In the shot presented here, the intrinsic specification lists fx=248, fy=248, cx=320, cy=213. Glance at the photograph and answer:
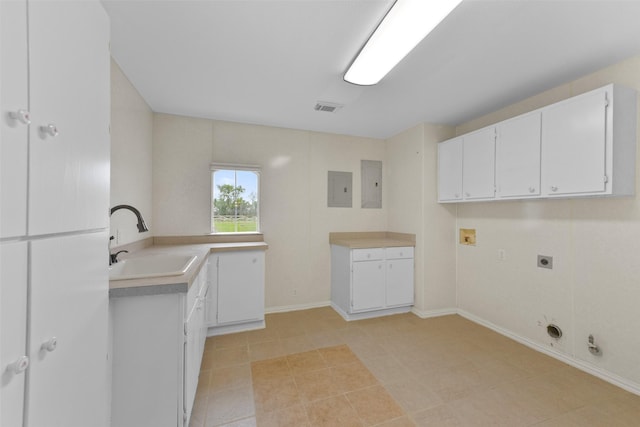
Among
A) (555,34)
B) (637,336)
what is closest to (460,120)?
(555,34)

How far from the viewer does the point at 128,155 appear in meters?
2.25

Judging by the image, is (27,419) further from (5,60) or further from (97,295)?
(5,60)

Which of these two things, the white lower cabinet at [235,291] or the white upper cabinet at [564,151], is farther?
the white lower cabinet at [235,291]

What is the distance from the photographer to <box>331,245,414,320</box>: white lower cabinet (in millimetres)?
3215

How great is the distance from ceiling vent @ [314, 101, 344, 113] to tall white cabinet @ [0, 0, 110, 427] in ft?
Answer: 6.40

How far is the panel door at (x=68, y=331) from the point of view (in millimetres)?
670

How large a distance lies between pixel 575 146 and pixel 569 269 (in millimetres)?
1112

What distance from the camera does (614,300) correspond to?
6.55 feet

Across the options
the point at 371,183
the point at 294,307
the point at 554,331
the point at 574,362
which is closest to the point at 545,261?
the point at 554,331

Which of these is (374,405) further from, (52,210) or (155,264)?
(52,210)

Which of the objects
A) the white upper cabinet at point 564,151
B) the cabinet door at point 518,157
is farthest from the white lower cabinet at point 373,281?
the cabinet door at point 518,157

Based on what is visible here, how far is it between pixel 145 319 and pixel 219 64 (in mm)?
1929

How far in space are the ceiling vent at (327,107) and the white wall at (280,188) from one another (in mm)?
813

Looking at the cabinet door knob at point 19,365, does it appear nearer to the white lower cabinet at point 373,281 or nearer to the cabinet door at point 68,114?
the cabinet door at point 68,114
